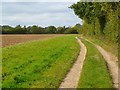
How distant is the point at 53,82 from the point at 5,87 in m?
1.88

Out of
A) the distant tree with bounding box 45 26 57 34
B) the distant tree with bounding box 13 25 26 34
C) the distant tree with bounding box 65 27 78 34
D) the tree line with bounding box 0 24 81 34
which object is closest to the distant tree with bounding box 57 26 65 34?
the tree line with bounding box 0 24 81 34

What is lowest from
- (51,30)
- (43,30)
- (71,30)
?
(43,30)

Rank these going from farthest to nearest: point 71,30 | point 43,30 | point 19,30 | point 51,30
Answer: point 43,30 < point 51,30 < point 71,30 < point 19,30

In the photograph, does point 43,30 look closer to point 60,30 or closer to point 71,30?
point 60,30

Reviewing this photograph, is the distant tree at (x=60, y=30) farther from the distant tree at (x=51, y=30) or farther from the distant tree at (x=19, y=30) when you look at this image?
the distant tree at (x=19, y=30)

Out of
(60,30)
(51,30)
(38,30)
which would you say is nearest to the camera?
(38,30)

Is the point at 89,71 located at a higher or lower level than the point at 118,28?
lower

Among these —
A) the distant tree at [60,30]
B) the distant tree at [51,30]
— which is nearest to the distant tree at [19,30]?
the distant tree at [51,30]

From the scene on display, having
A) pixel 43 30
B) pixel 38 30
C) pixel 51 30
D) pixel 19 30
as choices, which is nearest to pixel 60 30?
pixel 51 30

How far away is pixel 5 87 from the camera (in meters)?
11.0

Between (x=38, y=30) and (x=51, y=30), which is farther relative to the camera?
(x=51, y=30)

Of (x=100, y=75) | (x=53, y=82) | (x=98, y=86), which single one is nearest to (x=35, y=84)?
(x=53, y=82)

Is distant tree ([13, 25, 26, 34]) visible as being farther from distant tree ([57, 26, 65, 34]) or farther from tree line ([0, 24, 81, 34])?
distant tree ([57, 26, 65, 34])

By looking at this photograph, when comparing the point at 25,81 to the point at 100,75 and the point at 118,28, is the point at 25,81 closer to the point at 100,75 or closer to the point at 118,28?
the point at 100,75
